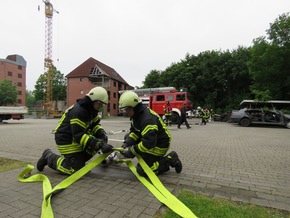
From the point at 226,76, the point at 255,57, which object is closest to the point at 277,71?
the point at 255,57

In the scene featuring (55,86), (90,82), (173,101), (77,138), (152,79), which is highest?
(152,79)

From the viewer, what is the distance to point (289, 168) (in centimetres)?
433

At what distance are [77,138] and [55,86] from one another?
5813 centimetres

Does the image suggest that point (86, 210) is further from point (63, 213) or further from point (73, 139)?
point (73, 139)

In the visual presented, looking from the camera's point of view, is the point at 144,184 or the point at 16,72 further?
the point at 16,72

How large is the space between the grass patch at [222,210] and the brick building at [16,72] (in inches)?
2703

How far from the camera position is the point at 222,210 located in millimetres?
2346

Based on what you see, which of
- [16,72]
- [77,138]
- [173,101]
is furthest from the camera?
[16,72]

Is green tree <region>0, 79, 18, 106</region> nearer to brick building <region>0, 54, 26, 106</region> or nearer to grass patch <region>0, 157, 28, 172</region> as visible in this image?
brick building <region>0, 54, 26, 106</region>

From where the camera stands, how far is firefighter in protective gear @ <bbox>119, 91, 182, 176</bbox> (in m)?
3.22

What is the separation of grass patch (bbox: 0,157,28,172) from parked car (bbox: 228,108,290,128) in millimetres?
15284

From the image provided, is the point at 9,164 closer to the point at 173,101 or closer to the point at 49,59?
the point at 173,101

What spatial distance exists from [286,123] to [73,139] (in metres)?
15.8

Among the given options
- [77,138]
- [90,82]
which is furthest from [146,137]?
[90,82]
